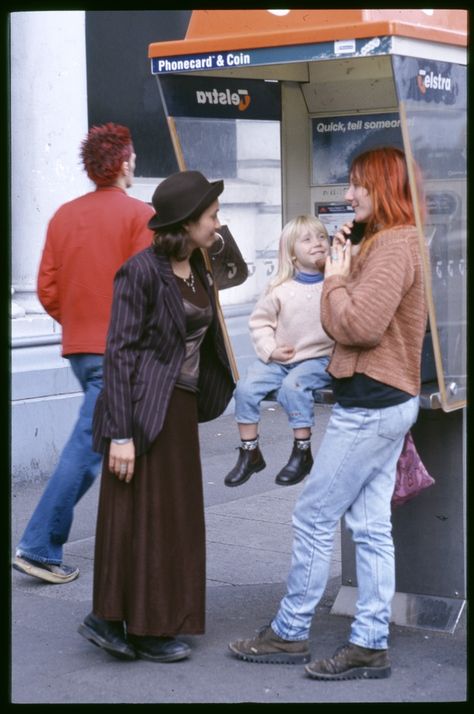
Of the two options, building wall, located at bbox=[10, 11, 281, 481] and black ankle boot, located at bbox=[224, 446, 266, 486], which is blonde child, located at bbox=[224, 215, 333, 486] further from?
building wall, located at bbox=[10, 11, 281, 481]

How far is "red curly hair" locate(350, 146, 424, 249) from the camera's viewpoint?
14.1 ft

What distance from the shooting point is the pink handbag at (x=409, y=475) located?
450 centimetres

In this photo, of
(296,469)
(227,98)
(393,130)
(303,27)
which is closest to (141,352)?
(296,469)

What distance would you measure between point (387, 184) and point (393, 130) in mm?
1127

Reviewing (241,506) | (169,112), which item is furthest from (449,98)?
(241,506)

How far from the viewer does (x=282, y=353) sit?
488cm

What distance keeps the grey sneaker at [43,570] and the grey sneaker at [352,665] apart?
5.20 ft

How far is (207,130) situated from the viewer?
5.36m

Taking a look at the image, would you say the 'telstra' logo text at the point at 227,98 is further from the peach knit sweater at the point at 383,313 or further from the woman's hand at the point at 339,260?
the peach knit sweater at the point at 383,313

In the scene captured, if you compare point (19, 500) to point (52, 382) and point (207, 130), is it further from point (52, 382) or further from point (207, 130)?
point (207, 130)

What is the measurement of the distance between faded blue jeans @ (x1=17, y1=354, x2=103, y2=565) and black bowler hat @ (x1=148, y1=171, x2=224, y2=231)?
123 cm

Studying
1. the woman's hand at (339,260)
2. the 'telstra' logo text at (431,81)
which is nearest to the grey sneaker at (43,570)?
the woman's hand at (339,260)

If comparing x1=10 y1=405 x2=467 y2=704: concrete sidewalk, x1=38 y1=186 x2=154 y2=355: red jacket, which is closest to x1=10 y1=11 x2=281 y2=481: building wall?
x1=10 y1=405 x2=467 y2=704: concrete sidewalk

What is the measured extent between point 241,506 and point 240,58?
3070mm
